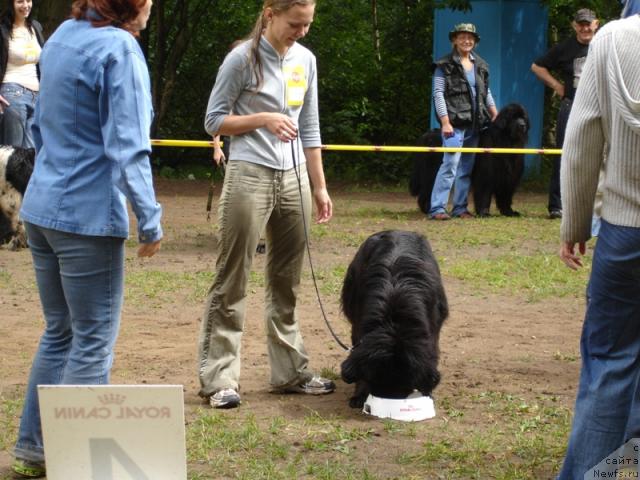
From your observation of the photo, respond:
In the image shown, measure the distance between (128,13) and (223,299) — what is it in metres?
1.68

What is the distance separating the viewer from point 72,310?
360 cm

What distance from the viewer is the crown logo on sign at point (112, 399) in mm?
3277

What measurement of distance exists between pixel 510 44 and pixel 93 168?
13089mm

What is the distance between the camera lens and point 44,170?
360 cm

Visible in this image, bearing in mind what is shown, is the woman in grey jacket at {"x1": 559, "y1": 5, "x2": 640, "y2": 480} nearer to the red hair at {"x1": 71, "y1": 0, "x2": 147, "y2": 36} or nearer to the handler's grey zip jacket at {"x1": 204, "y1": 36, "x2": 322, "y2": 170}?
the red hair at {"x1": 71, "y1": 0, "x2": 147, "y2": 36}

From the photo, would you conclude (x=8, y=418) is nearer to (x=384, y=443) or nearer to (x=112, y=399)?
(x=112, y=399)

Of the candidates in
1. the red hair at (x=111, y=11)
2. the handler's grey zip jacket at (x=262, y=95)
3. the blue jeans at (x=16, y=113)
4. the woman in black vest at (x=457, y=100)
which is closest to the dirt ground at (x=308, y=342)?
the blue jeans at (x=16, y=113)

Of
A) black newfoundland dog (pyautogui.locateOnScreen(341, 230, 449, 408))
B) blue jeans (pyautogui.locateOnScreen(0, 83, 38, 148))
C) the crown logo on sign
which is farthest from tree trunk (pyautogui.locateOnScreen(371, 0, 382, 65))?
the crown logo on sign

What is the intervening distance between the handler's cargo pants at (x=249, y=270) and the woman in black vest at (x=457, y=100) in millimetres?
6845

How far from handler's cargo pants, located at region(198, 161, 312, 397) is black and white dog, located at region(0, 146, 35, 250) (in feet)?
13.9

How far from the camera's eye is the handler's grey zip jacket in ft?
15.3

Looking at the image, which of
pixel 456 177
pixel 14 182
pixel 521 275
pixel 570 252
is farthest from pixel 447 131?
pixel 570 252

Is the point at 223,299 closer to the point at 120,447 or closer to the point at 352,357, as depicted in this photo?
the point at 352,357

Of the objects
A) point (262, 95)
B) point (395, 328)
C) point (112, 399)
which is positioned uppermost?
point (262, 95)
